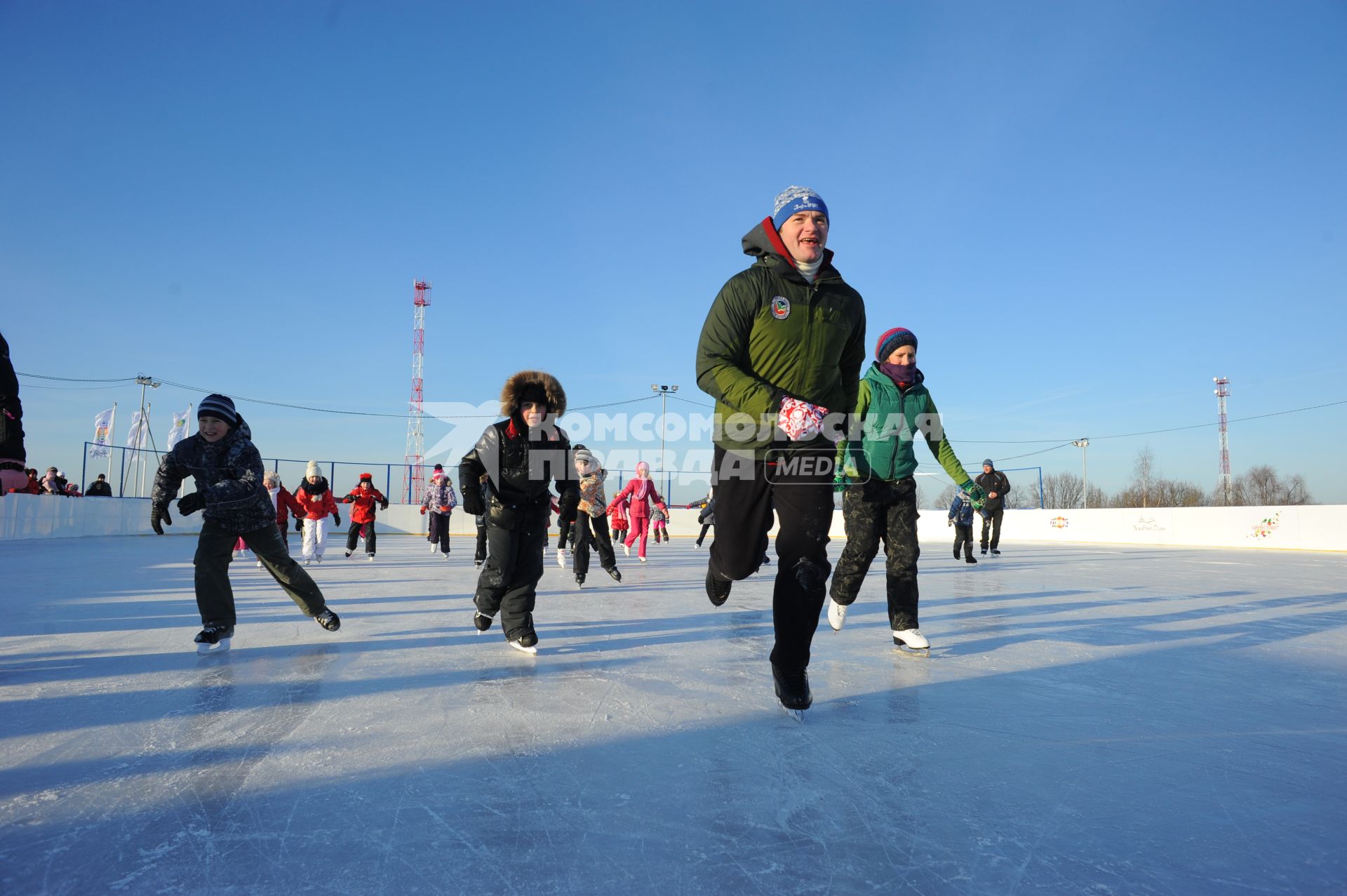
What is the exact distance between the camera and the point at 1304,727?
2602mm

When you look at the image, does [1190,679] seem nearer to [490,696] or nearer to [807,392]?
[807,392]

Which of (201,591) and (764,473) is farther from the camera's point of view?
(201,591)

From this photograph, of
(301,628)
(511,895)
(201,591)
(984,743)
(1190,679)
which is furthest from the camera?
(301,628)

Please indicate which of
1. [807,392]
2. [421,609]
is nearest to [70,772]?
[807,392]

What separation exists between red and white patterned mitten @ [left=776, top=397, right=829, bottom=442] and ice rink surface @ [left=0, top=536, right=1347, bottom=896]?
1.01 meters

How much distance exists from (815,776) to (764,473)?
0.98 metres

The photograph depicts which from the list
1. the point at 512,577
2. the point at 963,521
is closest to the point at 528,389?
the point at 512,577

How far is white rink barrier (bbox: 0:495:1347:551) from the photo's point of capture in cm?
1600

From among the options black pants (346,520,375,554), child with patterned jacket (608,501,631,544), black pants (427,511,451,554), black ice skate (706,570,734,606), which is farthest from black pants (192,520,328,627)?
black pants (427,511,451,554)

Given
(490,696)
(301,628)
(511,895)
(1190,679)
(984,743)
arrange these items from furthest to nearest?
1. (301,628)
2. (1190,679)
3. (490,696)
4. (984,743)
5. (511,895)

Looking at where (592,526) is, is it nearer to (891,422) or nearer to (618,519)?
(618,519)

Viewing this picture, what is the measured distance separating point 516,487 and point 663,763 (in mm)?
2250

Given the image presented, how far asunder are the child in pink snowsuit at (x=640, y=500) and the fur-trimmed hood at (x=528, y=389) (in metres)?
6.01

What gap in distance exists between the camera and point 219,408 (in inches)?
161
